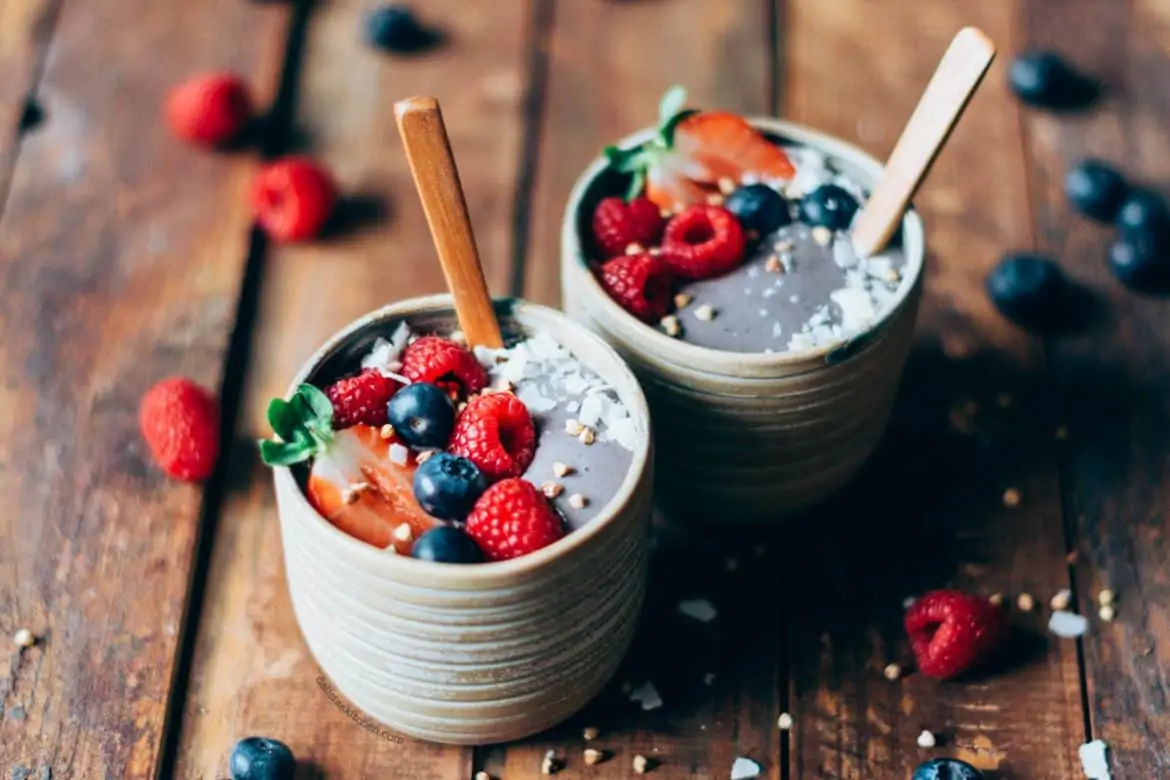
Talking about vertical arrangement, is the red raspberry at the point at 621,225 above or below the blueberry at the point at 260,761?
above

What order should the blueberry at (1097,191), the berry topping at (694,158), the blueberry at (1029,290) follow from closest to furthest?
the berry topping at (694,158) → the blueberry at (1029,290) → the blueberry at (1097,191)

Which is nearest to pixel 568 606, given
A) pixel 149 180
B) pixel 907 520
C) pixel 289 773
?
pixel 289 773

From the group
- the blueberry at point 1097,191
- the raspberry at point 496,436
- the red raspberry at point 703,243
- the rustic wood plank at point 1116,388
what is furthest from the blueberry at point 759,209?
the blueberry at point 1097,191

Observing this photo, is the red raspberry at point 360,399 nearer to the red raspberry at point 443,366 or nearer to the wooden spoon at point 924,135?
the red raspberry at point 443,366

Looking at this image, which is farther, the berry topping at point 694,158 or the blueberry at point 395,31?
the blueberry at point 395,31

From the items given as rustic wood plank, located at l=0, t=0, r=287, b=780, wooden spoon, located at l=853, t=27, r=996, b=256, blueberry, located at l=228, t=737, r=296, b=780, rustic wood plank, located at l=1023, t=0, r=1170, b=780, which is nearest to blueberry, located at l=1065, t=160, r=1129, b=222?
rustic wood plank, located at l=1023, t=0, r=1170, b=780

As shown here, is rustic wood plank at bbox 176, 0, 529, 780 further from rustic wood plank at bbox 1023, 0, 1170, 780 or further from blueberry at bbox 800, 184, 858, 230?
rustic wood plank at bbox 1023, 0, 1170, 780

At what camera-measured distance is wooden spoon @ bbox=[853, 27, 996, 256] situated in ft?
4.39

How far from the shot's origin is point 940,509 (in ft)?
5.36

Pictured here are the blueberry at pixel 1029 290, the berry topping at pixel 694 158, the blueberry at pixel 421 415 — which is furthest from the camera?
the blueberry at pixel 1029 290

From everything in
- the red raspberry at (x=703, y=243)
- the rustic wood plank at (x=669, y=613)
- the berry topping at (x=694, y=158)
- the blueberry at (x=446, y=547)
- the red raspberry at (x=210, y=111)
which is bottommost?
the rustic wood plank at (x=669, y=613)

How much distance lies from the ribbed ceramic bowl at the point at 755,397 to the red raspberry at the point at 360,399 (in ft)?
0.76

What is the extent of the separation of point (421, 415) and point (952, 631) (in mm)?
569

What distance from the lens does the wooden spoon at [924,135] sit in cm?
134
